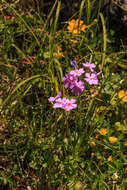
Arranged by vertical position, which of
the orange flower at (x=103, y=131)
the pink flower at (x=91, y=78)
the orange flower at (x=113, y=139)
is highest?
the pink flower at (x=91, y=78)

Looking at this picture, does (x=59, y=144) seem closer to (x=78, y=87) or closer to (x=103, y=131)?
(x=103, y=131)

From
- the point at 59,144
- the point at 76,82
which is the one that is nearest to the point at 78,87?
the point at 76,82

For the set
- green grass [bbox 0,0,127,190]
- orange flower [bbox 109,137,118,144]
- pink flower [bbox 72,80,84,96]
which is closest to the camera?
pink flower [bbox 72,80,84,96]

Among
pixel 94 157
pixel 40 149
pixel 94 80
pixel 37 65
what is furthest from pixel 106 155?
pixel 37 65

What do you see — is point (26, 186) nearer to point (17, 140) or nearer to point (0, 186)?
point (0, 186)

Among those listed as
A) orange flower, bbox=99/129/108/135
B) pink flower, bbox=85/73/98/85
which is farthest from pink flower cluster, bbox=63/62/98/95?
orange flower, bbox=99/129/108/135

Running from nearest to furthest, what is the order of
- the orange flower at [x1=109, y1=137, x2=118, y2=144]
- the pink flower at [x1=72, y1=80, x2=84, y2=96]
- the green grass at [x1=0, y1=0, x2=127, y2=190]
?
the pink flower at [x1=72, y1=80, x2=84, y2=96] < the green grass at [x1=0, y1=0, x2=127, y2=190] < the orange flower at [x1=109, y1=137, x2=118, y2=144]

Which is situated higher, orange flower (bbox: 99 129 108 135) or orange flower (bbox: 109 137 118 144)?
orange flower (bbox: 99 129 108 135)

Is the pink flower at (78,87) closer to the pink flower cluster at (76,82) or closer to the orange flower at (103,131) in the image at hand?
the pink flower cluster at (76,82)

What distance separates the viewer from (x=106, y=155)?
1755 millimetres

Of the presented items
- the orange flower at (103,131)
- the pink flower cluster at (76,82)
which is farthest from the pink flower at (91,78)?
the orange flower at (103,131)

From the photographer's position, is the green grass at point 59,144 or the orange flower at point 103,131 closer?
the green grass at point 59,144

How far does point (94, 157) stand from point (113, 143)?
0.62 ft

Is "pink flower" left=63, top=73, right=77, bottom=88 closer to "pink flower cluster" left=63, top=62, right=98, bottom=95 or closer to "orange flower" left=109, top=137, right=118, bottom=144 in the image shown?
"pink flower cluster" left=63, top=62, right=98, bottom=95
